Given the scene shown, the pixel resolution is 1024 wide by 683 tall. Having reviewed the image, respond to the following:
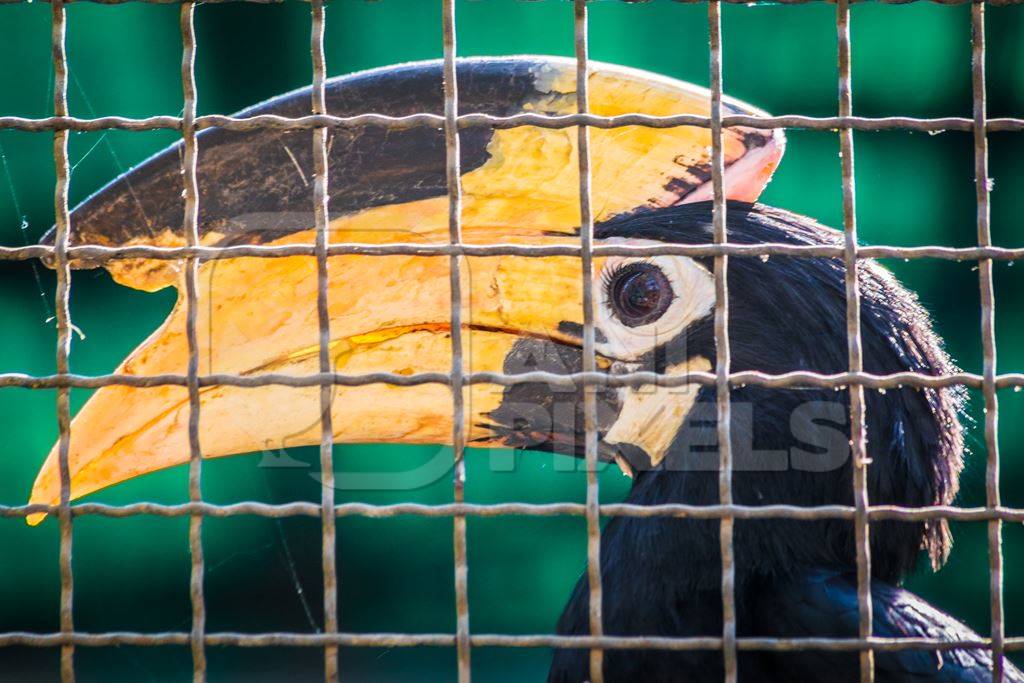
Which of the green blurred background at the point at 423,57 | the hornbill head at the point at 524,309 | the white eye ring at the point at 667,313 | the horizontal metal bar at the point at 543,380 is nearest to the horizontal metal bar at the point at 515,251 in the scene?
the horizontal metal bar at the point at 543,380

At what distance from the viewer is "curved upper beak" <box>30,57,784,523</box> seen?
1.42 meters

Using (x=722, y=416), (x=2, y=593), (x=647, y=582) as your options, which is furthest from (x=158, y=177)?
(x=2, y=593)

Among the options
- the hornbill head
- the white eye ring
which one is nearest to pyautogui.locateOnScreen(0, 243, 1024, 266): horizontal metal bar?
the hornbill head

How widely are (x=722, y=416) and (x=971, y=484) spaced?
2.04 meters

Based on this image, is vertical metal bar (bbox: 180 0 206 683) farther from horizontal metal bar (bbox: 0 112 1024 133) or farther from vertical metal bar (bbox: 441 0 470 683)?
vertical metal bar (bbox: 441 0 470 683)

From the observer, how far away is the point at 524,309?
67.0 inches

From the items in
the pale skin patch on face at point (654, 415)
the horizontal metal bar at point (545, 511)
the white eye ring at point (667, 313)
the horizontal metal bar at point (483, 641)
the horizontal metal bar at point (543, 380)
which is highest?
the white eye ring at point (667, 313)

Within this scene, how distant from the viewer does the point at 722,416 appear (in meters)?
1.18

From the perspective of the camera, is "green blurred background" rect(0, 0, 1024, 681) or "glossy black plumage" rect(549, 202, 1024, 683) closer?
"glossy black plumage" rect(549, 202, 1024, 683)

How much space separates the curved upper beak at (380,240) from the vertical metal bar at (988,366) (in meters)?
0.38

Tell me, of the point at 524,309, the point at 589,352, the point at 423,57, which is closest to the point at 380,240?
the point at 524,309

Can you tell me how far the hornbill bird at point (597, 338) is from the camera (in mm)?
1441

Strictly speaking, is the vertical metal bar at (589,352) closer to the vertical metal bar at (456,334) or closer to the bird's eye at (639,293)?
the vertical metal bar at (456,334)

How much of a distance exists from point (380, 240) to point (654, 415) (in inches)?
20.2
